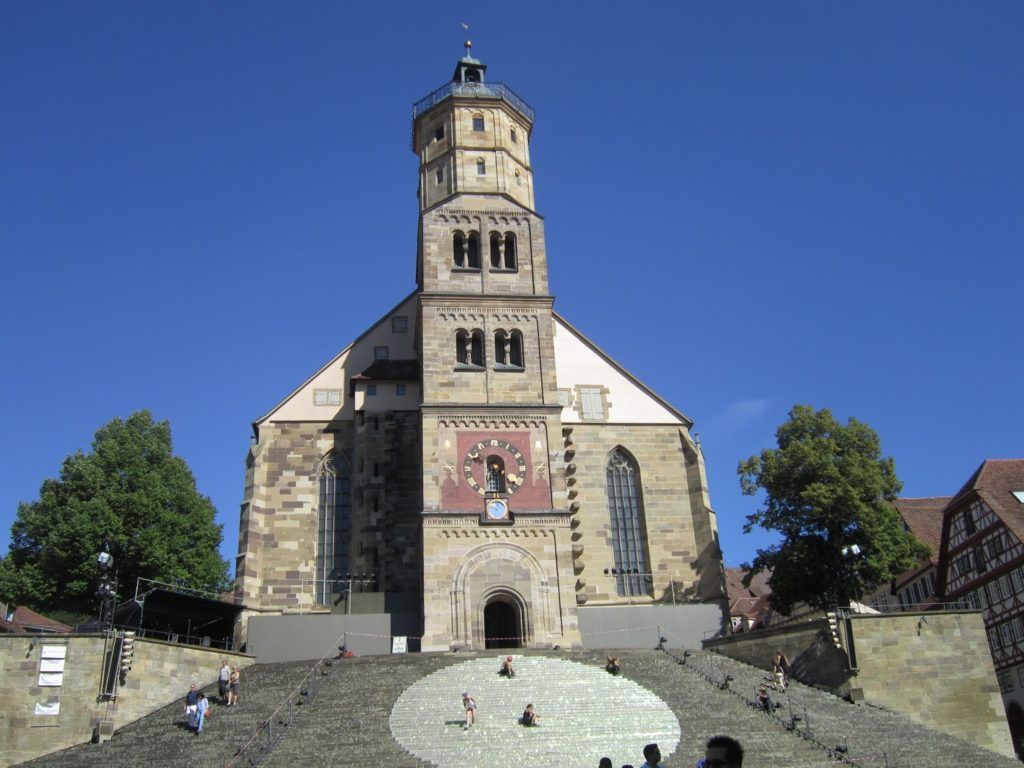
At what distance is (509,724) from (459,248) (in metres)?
23.2

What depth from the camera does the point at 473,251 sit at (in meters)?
44.0

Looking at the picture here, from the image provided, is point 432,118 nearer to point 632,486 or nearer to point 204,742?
point 632,486

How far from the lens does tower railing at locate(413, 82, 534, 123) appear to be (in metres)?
47.8

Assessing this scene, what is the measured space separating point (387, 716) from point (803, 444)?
19.1m

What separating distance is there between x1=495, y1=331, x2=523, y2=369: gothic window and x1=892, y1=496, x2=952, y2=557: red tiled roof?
2192 cm

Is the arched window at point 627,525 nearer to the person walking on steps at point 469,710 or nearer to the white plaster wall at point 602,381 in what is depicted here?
the white plaster wall at point 602,381

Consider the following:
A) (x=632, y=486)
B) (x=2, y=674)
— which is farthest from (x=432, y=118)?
(x=2, y=674)

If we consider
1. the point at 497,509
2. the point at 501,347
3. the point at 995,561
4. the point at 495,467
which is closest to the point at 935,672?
Result: the point at 995,561

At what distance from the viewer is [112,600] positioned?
30734 millimetres

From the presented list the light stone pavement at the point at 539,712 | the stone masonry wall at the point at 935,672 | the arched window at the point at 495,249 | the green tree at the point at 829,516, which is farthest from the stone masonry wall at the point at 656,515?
the light stone pavement at the point at 539,712

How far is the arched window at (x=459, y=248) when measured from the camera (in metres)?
43.7

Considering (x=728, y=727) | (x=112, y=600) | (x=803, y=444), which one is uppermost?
(x=803, y=444)

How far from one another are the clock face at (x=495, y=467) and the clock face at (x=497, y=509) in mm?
527

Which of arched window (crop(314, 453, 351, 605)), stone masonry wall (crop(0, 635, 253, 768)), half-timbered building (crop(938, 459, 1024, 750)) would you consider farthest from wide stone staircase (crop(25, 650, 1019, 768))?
half-timbered building (crop(938, 459, 1024, 750))
